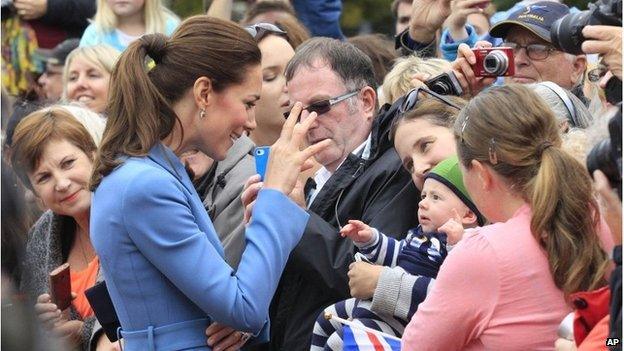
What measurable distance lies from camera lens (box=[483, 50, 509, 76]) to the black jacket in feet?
1.30

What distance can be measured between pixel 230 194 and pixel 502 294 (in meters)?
1.77

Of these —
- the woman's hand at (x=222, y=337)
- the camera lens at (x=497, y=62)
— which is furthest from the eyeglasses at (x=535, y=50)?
the woman's hand at (x=222, y=337)

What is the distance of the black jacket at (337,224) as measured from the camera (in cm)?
477

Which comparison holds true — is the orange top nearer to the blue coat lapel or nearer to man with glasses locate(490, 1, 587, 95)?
the blue coat lapel

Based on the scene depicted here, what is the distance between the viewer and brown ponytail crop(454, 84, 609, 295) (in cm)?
363

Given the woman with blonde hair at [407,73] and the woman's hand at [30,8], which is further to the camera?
the woman's hand at [30,8]

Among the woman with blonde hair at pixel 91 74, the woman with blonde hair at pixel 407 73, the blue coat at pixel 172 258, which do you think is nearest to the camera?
the blue coat at pixel 172 258

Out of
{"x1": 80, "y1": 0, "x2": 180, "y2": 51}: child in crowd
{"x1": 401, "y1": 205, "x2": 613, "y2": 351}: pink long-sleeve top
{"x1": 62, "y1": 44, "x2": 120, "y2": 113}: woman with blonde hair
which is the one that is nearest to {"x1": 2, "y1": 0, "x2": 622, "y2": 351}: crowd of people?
{"x1": 401, "y1": 205, "x2": 613, "y2": 351}: pink long-sleeve top

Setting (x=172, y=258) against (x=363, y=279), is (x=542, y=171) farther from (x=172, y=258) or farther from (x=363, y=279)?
(x=172, y=258)

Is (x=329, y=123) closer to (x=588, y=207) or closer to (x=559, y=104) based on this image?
(x=559, y=104)

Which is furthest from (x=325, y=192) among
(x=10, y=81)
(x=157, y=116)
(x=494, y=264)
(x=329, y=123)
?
(x=10, y=81)

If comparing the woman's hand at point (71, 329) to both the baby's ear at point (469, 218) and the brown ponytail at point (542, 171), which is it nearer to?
the baby's ear at point (469, 218)

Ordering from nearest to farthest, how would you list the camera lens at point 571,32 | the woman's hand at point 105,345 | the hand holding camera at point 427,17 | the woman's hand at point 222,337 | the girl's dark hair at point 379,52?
the woman's hand at point 222,337 → the camera lens at point 571,32 → the woman's hand at point 105,345 → the hand holding camera at point 427,17 → the girl's dark hair at point 379,52

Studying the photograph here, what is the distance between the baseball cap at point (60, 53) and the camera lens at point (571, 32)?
446 cm
